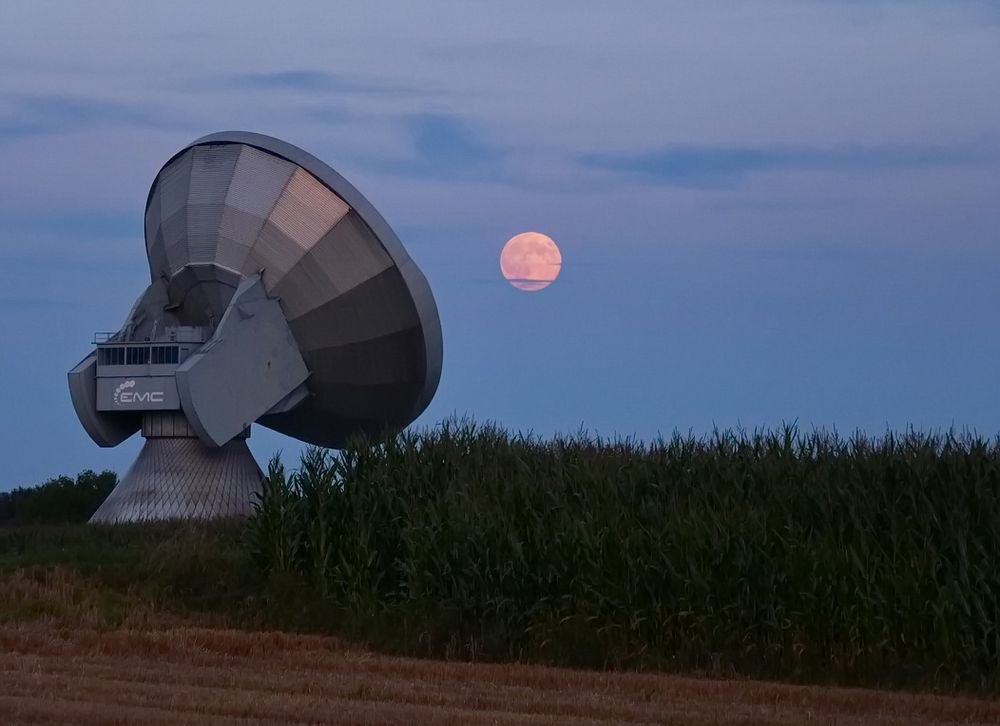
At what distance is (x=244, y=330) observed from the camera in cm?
3469

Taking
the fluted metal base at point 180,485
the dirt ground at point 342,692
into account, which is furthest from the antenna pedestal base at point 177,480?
the dirt ground at point 342,692

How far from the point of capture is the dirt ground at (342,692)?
13297 millimetres

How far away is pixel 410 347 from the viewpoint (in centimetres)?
3491

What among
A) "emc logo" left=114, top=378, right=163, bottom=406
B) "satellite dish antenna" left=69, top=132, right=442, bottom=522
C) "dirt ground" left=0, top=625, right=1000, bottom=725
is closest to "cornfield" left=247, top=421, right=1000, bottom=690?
"dirt ground" left=0, top=625, right=1000, bottom=725

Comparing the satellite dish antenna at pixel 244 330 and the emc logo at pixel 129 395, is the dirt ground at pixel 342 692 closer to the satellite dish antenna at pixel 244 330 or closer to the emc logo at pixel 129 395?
the satellite dish antenna at pixel 244 330

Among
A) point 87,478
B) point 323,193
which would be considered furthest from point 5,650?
point 87,478

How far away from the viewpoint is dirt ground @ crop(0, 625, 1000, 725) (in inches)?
523

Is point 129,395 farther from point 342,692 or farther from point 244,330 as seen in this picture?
point 342,692

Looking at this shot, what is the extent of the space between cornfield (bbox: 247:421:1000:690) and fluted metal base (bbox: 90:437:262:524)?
36.3 ft

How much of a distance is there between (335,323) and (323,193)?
3151 mm

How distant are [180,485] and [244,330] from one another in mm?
4495

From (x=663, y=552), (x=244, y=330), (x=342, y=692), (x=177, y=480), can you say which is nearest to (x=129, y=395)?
(x=177, y=480)

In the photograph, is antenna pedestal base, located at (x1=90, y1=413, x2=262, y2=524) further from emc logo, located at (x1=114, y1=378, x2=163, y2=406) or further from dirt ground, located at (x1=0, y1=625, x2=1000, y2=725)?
dirt ground, located at (x1=0, y1=625, x2=1000, y2=725)

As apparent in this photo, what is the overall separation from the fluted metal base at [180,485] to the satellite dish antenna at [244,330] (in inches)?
1.3
